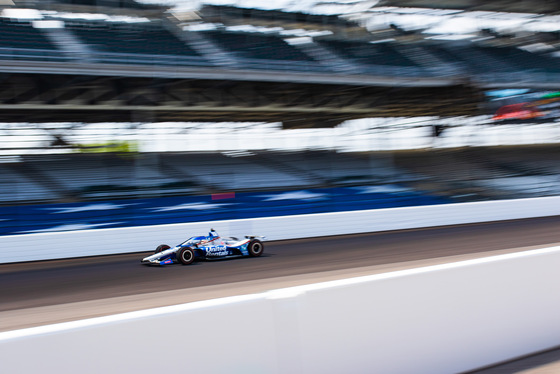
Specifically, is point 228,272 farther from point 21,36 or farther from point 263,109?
point 263,109

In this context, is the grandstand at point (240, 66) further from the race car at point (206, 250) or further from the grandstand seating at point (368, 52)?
the race car at point (206, 250)

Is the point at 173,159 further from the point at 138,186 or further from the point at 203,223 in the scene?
the point at 203,223

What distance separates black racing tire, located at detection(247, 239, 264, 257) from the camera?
9.91 meters

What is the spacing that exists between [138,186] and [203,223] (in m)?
3.46

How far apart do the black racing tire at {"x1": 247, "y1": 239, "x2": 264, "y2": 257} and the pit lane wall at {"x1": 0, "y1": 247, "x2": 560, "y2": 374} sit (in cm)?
633

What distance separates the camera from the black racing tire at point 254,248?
9.91m

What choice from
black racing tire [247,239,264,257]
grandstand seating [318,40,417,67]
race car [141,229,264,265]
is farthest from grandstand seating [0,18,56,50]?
grandstand seating [318,40,417,67]

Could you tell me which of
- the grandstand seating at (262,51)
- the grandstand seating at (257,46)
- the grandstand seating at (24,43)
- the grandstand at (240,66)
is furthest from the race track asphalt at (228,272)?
the grandstand seating at (257,46)

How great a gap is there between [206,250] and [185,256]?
0.42 meters

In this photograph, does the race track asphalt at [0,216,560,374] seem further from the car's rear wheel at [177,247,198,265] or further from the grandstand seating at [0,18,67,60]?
the grandstand seating at [0,18,67,60]

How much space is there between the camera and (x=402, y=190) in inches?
662

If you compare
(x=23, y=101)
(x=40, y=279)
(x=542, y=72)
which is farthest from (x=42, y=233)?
(x=542, y=72)

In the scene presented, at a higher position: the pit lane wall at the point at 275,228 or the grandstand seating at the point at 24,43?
the grandstand seating at the point at 24,43

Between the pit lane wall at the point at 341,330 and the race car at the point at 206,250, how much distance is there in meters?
6.15
